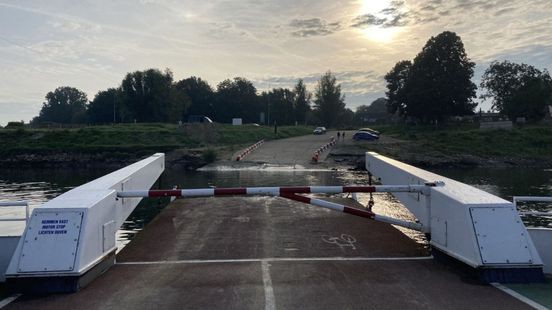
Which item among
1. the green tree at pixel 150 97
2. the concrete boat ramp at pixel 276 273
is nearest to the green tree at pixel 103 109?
the green tree at pixel 150 97

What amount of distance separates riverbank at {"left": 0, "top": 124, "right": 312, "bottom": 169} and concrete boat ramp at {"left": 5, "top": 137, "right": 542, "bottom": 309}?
1391 inches

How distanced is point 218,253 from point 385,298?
3.48 meters

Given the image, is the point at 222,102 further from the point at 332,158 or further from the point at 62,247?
the point at 62,247

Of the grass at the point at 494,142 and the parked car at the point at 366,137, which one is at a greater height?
the parked car at the point at 366,137

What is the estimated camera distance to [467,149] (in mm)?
55094

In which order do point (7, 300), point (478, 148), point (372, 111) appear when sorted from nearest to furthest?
point (7, 300) → point (478, 148) → point (372, 111)

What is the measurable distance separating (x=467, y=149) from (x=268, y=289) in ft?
176

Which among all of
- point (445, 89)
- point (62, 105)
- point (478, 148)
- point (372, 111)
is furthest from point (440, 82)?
point (62, 105)

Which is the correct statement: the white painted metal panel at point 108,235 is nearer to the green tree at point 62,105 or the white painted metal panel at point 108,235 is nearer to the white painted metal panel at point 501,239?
the white painted metal panel at point 501,239

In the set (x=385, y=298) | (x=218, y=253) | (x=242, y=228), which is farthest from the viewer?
(x=242, y=228)

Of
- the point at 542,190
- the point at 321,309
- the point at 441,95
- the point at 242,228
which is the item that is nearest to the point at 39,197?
the point at 242,228

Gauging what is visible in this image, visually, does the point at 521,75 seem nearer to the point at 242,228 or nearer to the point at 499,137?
the point at 499,137

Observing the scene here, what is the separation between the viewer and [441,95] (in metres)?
79.7

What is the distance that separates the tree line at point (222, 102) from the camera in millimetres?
103938
